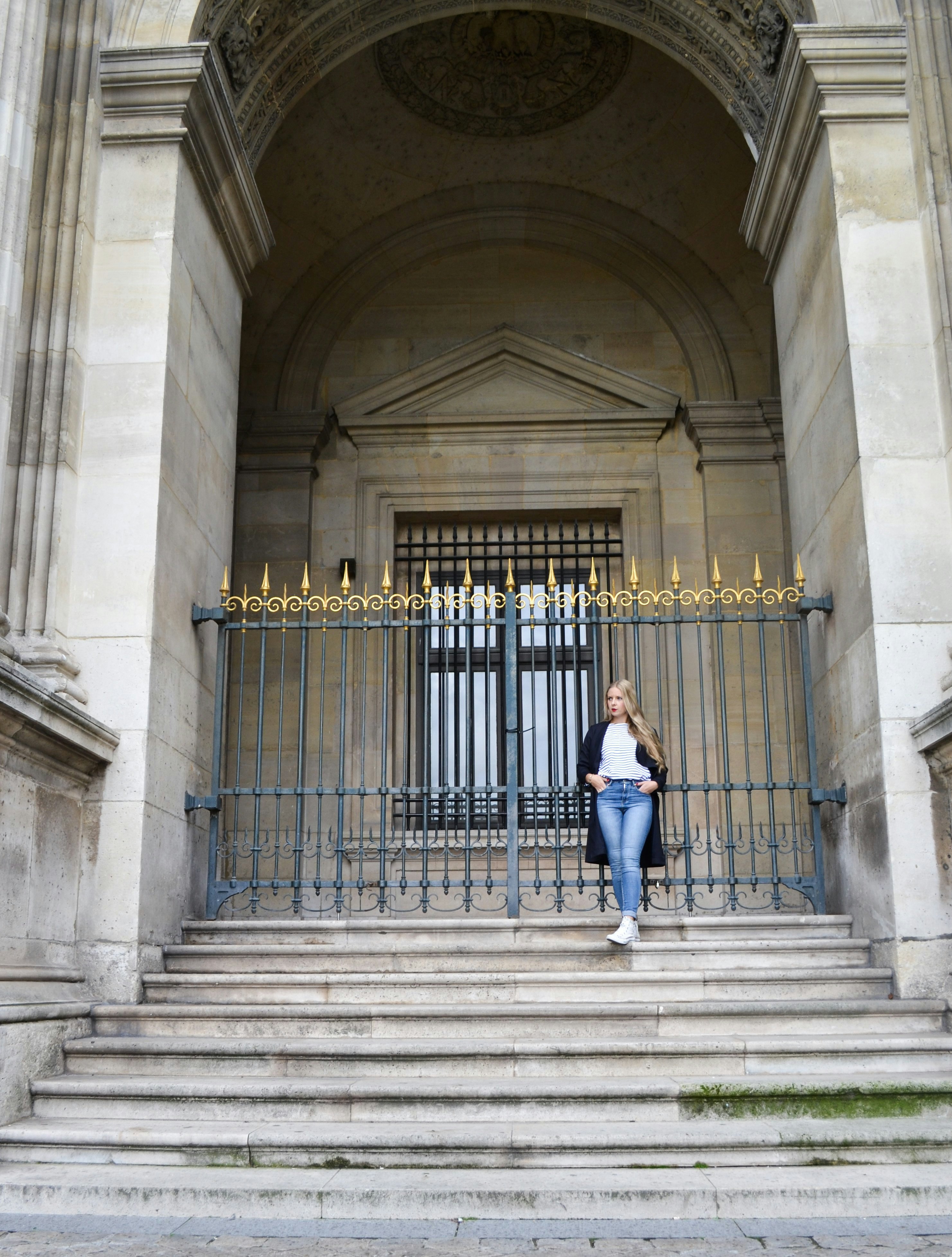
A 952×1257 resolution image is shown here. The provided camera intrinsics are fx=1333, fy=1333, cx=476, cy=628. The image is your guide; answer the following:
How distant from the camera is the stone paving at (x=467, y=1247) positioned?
4477mm

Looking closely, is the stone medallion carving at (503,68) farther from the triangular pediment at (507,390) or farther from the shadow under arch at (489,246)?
the triangular pediment at (507,390)

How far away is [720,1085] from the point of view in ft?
19.3

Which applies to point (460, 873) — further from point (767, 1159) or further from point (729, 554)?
point (767, 1159)

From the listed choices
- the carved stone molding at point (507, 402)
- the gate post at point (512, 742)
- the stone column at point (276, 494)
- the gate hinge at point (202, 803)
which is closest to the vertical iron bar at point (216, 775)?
the gate hinge at point (202, 803)

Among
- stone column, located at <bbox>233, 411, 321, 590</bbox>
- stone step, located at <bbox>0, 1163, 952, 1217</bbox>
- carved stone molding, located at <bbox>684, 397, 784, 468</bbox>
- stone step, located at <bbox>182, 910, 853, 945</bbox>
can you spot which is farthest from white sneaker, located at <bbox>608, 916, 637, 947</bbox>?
carved stone molding, located at <bbox>684, 397, 784, 468</bbox>

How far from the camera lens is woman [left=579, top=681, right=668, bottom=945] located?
790 centimetres

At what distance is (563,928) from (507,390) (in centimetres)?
732

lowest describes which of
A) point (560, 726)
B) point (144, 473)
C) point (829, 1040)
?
point (829, 1040)

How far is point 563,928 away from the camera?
7.87m

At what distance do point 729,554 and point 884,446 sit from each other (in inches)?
202

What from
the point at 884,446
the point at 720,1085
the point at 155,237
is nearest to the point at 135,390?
the point at 155,237

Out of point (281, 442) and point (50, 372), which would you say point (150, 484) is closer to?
point (50, 372)

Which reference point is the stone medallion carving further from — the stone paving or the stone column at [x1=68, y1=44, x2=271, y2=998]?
the stone paving

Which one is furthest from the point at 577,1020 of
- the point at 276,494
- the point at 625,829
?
the point at 276,494
